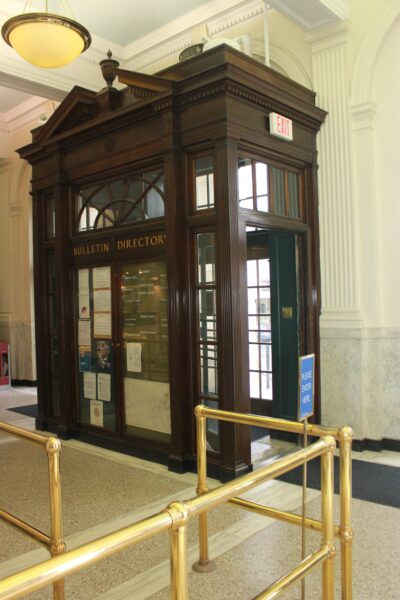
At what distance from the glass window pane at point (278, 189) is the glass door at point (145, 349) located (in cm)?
118

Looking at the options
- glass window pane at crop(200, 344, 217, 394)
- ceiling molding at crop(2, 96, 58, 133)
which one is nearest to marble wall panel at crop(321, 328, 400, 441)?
glass window pane at crop(200, 344, 217, 394)

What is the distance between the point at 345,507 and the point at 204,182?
9.74ft

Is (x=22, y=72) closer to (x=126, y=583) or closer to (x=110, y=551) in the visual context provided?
(x=126, y=583)

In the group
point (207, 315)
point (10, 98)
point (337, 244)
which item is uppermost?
point (10, 98)

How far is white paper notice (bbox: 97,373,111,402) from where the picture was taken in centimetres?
518

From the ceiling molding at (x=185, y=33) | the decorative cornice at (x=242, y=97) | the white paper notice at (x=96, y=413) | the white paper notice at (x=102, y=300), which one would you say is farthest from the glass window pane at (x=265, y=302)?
the ceiling molding at (x=185, y=33)

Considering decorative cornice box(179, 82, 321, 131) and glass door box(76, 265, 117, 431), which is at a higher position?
decorative cornice box(179, 82, 321, 131)

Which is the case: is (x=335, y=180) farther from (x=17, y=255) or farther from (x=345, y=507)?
(x=17, y=255)

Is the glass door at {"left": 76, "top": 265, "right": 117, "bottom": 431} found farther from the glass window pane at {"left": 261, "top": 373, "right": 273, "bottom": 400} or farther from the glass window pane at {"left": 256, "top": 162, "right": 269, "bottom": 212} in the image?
the glass window pane at {"left": 261, "top": 373, "right": 273, "bottom": 400}

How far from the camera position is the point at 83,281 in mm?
5500

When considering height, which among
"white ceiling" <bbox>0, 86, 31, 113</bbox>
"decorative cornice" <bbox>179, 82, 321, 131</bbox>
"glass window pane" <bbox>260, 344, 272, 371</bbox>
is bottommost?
"glass window pane" <bbox>260, 344, 272, 371</bbox>

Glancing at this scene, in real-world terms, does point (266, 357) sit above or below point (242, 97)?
below

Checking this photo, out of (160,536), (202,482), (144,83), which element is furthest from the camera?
(144,83)

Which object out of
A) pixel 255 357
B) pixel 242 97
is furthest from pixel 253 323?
pixel 242 97
